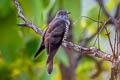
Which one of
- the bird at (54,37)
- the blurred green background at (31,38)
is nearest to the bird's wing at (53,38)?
the bird at (54,37)

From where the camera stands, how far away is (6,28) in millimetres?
845

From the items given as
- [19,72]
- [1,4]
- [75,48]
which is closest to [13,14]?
[1,4]

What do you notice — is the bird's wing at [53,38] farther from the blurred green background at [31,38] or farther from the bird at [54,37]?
the blurred green background at [31,38]

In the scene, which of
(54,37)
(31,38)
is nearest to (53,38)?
(54,37)

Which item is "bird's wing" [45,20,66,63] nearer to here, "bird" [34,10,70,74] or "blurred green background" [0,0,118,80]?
"bird" [34,10,70,74]

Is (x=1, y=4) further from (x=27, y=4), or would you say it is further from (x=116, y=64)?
(x=116, y=64)

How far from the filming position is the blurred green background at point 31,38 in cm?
66

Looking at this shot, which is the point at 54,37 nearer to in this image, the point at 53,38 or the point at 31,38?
the point at 53,38

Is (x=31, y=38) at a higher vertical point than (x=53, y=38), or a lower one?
lower

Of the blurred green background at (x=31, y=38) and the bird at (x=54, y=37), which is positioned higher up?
the bird at (x=54, y=37)

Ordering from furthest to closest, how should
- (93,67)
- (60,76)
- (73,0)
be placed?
(93,67) < (60,76) < (73,0)

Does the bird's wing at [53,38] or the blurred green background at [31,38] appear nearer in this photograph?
the bird's wing at [53,38]

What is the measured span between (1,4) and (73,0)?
0.22 metres

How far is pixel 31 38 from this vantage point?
107 cm
